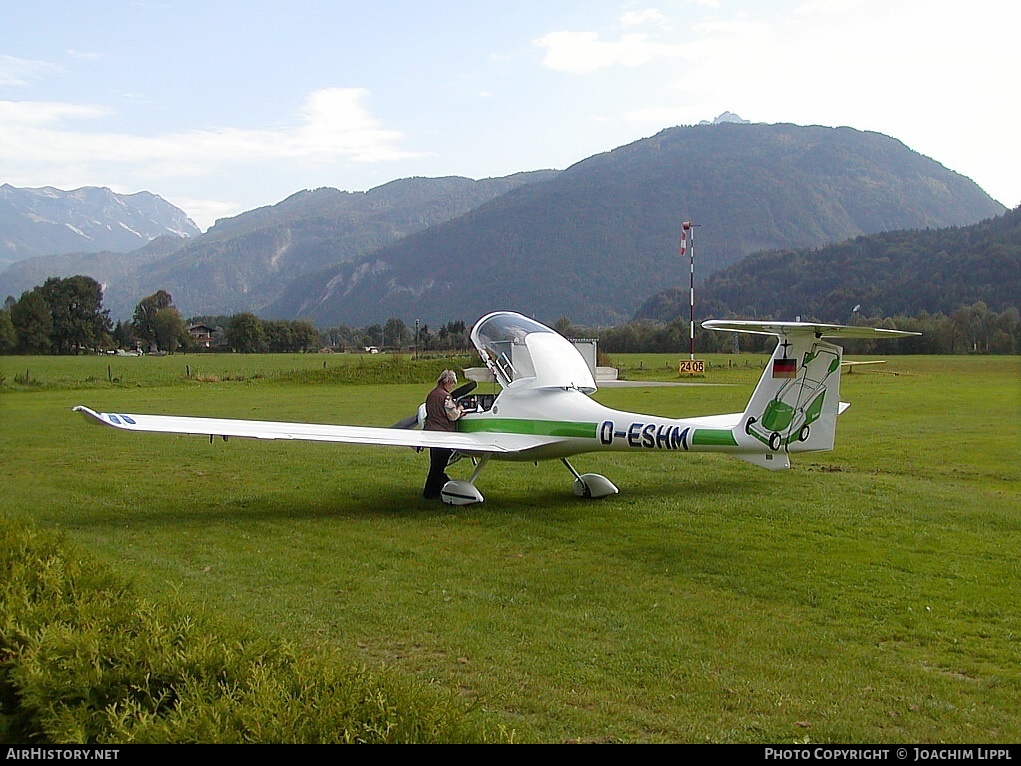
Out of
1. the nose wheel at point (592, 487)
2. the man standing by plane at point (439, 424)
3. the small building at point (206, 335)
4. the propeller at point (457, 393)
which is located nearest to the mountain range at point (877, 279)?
the small building at point (206, 335)

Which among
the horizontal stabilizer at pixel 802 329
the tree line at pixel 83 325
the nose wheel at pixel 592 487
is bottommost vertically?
the nose wheel at pixel 592 487

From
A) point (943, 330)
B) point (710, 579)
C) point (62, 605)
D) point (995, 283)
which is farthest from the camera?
point (995, 283)

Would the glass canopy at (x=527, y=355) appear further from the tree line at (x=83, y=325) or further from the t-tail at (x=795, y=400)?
the tree line at (x=83, y=325)

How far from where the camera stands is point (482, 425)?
11000 mm

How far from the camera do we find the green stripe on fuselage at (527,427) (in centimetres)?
1015

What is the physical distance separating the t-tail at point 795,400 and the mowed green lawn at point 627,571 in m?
0.82

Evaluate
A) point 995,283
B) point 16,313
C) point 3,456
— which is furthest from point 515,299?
point 3,456

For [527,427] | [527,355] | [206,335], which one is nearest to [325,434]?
[527,427]

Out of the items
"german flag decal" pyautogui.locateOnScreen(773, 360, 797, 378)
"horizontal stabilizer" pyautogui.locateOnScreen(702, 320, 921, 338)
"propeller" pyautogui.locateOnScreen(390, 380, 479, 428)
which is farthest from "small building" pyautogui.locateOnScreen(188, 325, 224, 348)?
"horizontal stabilizer" pyautogui.locateOnScreen(702, 320, 921, 338)

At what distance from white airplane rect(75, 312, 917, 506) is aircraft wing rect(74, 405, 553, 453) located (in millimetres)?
13

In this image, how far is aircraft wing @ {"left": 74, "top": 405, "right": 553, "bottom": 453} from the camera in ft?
30.7

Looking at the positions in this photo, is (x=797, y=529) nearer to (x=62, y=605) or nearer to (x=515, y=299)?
(x=62, y=605)

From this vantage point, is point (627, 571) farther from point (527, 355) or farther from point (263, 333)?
point (263, 333)

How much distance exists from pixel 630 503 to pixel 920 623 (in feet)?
15.9
